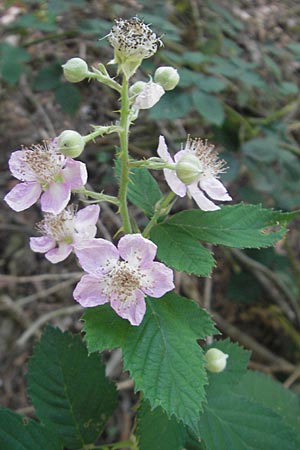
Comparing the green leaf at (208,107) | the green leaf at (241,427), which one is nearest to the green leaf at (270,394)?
the green leaf at (241,427)

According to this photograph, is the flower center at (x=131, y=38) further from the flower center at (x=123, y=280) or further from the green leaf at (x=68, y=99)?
the green leaf at (x=68, y=99)

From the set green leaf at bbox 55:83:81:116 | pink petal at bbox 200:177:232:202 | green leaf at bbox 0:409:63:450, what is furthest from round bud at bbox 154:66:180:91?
green leaf at bbox 55:83:81:116

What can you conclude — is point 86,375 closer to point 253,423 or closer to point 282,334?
point 253,423

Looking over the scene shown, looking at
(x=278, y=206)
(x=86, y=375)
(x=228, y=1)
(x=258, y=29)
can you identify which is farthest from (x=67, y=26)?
(x=86, y=375)

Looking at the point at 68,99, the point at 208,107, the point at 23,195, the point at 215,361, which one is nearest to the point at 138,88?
the point at 23,195

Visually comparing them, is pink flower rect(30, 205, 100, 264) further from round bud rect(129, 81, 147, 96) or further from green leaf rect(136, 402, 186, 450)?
green leaf rect(136, 402, 186, 450)

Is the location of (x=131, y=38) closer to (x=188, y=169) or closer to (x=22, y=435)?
(x=188, y=169)
